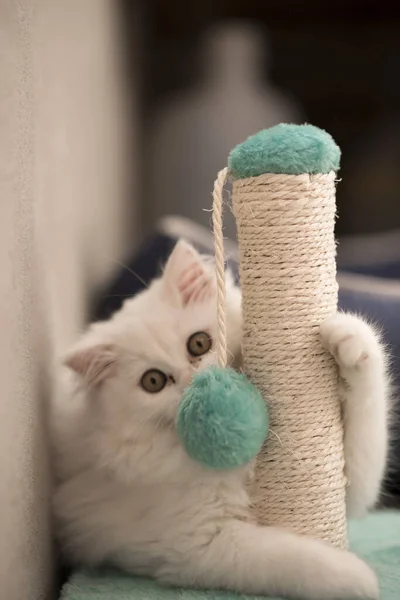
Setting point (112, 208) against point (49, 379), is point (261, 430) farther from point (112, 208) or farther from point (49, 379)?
point (112, 208)

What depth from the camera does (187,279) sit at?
136cm

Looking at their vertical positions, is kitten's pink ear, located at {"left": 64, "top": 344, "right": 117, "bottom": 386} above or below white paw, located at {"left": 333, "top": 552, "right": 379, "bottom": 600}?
above

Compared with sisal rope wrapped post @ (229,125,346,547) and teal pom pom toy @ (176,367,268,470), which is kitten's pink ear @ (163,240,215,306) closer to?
sisal rope wrapped post @ (229,125,346,547)

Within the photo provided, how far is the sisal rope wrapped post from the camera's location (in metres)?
1.12

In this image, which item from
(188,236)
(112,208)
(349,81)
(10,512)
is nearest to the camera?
(10,512)

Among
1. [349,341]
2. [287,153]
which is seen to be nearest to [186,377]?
[349,341]

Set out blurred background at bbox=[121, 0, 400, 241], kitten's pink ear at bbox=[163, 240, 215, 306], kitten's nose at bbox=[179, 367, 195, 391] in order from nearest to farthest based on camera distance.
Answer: kitten's nose at bbox=[179, 367, 195, 391], kitten's pink ear at bbox=[163, 240, 215, 306], blurred background at bbox=[121, 0, 400, 241]

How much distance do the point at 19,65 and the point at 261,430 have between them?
0.69m

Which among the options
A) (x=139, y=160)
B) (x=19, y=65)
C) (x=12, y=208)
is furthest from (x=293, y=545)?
(x=139, y=160)

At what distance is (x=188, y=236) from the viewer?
7.02ft

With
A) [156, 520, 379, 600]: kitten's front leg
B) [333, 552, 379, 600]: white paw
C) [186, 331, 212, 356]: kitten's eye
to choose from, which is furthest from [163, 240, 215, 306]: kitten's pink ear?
[333, 552, 379, 600]: white paw

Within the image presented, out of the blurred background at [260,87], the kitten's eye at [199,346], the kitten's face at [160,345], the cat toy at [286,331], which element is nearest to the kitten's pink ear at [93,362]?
the kitten's face at [160,345]

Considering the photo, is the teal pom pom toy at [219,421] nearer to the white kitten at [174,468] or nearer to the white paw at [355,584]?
the white kitten at [174,468]

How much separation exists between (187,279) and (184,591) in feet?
1.78
